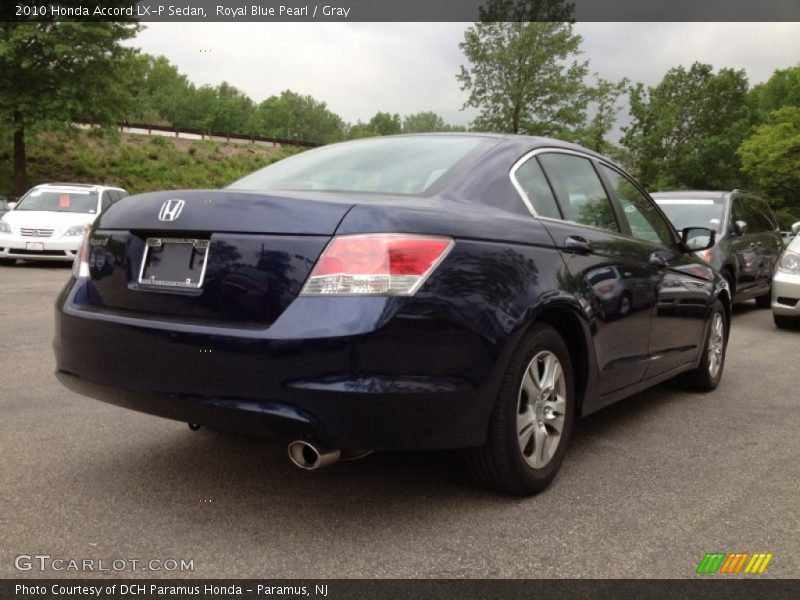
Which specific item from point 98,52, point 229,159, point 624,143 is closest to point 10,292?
point 98,52

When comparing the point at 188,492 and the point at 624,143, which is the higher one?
the point at 624,143

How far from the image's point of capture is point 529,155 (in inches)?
149

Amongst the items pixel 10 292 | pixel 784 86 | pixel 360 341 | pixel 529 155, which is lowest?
pixel 10 292

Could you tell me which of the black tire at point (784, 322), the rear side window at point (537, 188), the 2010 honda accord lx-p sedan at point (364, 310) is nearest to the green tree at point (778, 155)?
the black tire at point (784, 322)

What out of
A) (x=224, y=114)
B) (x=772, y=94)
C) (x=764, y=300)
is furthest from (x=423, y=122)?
(x=764, y=300)

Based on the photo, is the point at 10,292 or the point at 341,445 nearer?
the point at 341,445

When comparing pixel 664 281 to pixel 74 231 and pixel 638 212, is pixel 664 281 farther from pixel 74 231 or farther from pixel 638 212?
pixel 74 231

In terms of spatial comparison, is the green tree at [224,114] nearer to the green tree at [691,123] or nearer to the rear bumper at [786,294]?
the green tree at [691,123]

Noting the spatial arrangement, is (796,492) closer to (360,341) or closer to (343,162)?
(360,341)

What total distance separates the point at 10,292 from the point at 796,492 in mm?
9513

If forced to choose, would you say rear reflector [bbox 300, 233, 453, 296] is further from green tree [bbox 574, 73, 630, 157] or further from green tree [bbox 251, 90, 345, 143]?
green tree [bbox 251, 90, 345, 143]

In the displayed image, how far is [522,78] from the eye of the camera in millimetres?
36969

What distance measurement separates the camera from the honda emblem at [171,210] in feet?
9.95

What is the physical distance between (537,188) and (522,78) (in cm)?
3496
